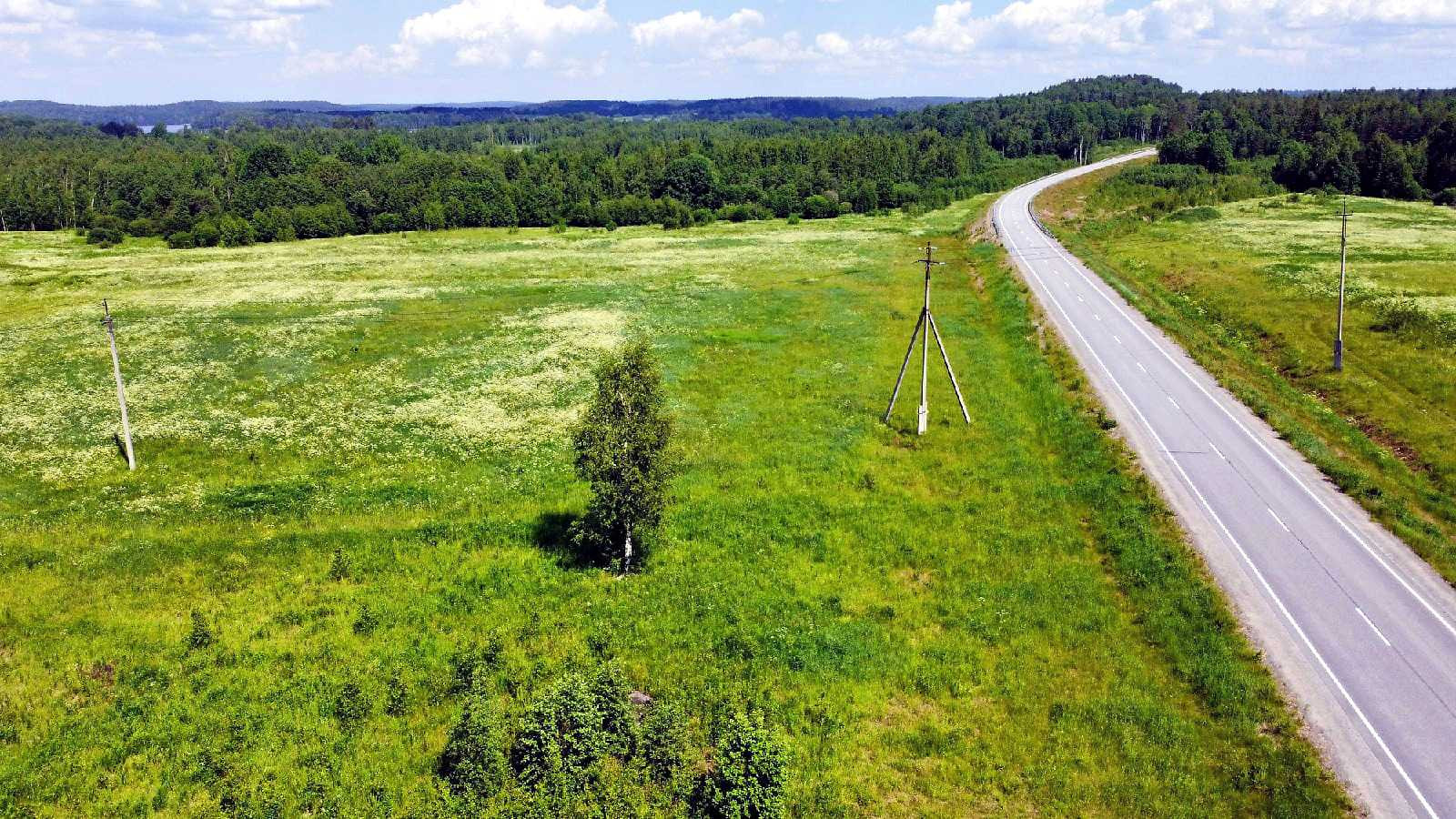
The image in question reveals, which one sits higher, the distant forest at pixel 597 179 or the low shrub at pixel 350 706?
the distant forest at pixel 597 179

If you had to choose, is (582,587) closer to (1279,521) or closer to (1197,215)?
(1279,521)

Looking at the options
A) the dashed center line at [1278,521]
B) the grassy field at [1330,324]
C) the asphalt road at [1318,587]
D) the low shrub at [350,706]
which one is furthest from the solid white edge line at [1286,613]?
the low shrub at [350,706]

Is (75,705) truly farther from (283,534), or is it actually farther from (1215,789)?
(1215,789)

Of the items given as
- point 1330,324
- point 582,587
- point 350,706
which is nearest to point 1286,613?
point 582,587

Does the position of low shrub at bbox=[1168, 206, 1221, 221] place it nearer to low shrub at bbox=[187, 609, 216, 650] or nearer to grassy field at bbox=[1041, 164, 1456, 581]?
grassy field at bbox=[1041, 164, 1456, 581]

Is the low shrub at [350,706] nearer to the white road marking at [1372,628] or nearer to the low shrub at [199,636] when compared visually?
the low shrub at [199,636]

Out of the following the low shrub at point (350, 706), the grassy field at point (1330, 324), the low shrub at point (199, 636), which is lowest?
the low shrub at point (350, 706)

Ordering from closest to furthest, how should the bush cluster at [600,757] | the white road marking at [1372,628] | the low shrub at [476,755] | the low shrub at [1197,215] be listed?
the bush cluster at [600,757] → the low shrub at [476,755] → the white road marking at [1372,628] → the low shrub at [1197,215]
